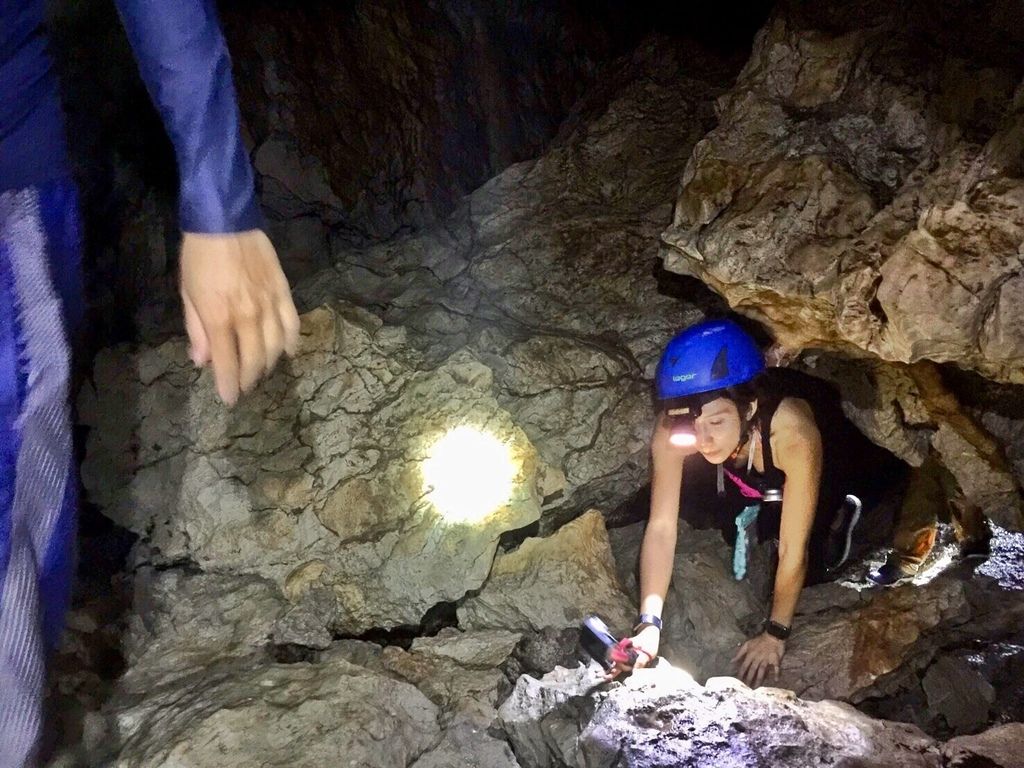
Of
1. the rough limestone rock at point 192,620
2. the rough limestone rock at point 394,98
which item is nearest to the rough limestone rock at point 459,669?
the rough limestone rock at point 192,620

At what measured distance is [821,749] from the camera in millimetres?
2145

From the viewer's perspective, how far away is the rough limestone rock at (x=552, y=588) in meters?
3.17

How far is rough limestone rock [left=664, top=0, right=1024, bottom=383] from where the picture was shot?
2.25m

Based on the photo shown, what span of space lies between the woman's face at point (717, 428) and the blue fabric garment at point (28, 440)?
2.75 m

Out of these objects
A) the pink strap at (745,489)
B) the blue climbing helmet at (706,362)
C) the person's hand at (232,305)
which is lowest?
the pink strap at (745,489)

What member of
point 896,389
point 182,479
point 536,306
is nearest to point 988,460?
point 896,389

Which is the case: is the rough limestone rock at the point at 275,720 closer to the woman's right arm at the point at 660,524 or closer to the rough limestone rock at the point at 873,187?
the woman's right arm at the point at 660,524

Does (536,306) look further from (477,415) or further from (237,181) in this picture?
(237,181)

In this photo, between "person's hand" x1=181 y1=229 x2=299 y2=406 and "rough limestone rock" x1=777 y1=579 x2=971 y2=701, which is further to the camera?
"rough limestone rock" x1=777 y1=579 x2=971 y2=701

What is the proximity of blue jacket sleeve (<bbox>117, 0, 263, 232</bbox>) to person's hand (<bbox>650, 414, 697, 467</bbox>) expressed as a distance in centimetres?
270

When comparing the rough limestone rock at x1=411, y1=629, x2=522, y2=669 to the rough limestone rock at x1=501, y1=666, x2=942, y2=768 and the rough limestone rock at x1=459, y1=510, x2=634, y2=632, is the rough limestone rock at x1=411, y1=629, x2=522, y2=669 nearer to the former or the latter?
the rough limestone rock at x1=459, y1=510, x2=634, y2=632

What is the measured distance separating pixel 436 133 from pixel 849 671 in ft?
12.8

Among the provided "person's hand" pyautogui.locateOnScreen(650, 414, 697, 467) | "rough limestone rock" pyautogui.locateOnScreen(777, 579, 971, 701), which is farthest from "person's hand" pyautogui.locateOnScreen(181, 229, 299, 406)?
"rough limestone rock" pyautogui.locateOnScreen(777, 579, 971, 701)

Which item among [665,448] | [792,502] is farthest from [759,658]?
[665,448]
